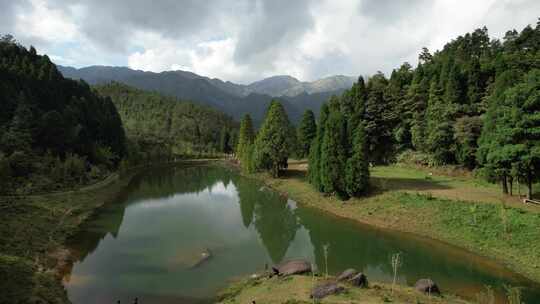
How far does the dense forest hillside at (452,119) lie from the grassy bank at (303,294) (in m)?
18.4

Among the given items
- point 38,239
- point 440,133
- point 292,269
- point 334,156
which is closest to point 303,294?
point 292,269

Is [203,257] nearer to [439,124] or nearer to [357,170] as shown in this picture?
[357,170]

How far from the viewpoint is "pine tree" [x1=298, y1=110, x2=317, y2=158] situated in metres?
70.9

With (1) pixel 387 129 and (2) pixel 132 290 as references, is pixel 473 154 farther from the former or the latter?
(2) pixel 132 290

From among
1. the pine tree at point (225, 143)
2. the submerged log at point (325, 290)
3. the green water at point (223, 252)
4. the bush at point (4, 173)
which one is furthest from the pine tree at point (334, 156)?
the pine tree at point (225, 143)

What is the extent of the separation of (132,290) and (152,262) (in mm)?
4507

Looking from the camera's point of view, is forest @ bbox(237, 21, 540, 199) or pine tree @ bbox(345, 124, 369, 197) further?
pine tree @ bbox(345, 124, 369, 197)

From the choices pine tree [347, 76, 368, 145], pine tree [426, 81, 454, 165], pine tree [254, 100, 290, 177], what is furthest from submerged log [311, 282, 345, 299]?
pine tree [347, 76, 368, 145]

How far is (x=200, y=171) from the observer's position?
84312 mm

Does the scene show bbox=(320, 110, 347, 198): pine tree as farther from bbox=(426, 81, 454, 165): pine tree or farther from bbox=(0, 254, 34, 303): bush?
bbox=(0, 254, 34, 303): bush

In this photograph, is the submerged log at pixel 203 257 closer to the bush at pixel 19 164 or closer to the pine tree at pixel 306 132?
the bush at pixel 19 164

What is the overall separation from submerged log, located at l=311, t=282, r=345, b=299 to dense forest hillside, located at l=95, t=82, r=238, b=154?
93273 millimetres

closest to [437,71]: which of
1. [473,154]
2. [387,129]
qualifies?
[387,129]

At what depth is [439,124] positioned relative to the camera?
4484cm
